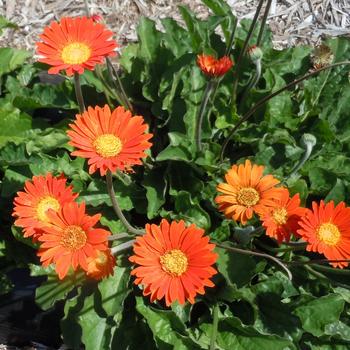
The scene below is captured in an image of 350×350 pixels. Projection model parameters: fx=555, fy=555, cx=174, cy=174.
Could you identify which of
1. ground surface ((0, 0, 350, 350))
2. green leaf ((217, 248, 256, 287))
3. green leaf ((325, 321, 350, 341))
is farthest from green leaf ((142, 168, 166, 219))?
ground surface ((0, 0, 350, 350))

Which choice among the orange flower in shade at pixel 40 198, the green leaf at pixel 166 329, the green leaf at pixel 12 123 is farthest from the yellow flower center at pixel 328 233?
the green leaf at pixel 12 123

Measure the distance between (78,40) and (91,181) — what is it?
729 mm

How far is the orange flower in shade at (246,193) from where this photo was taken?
2.15 m

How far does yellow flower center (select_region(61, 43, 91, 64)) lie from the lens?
7.14ft

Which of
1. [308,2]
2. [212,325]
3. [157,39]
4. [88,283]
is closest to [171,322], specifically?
[212,325]

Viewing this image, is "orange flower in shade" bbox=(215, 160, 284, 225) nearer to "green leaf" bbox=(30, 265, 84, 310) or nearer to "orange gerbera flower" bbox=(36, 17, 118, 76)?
"orange gerbera flower" bbox=(36, 17, 118, 76)

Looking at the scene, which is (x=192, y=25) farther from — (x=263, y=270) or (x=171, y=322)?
(x=171, y=322)

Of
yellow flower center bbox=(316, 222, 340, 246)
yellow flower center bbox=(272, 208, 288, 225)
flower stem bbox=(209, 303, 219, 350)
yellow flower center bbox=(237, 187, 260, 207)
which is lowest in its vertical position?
flower stem bbox=(209, 303, 219, 350)

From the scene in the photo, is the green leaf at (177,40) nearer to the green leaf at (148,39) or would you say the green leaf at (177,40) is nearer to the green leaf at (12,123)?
the green leaf at (148,39)

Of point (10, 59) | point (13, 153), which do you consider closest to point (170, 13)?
point (10, 59)

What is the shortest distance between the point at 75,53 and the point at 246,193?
0.88 m

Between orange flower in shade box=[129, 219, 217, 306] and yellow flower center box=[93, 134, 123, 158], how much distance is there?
296 mm

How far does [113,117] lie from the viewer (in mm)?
2117

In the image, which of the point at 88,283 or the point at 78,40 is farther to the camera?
the point at 88,283
